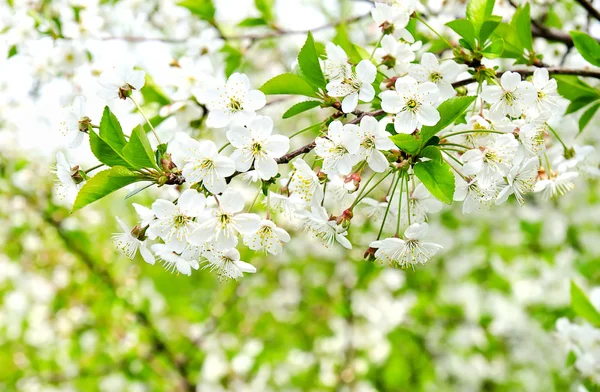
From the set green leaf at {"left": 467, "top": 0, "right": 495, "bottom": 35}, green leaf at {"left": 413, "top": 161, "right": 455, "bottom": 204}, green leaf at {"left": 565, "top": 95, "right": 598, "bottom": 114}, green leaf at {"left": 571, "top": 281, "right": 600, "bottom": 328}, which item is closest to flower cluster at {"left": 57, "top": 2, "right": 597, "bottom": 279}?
green leaf at {"left": 413, "top": 161, "right": 455, "bottom": 204}

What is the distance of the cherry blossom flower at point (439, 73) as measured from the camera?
1.21m

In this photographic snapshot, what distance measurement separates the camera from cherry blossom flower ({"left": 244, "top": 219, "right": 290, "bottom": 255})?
4.00 ft

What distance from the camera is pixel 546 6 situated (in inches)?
105

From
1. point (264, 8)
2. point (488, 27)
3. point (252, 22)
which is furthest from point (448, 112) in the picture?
point (264, 8)

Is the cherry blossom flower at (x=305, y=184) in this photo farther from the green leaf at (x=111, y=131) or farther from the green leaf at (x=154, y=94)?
the green leaf at (x=154, y=94)

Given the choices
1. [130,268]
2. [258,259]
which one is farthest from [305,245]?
[130,268]

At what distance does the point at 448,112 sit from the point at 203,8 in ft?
5.21

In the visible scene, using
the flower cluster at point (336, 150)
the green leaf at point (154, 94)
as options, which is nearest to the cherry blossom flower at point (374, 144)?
the flower cluster at point (336, 150)

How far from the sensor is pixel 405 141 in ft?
3.50

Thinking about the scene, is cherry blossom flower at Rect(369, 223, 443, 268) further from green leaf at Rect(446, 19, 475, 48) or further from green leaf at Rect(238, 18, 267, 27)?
green leaf at Rect(238, 18, 267, 27)

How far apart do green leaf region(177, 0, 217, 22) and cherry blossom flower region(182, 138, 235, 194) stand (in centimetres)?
138

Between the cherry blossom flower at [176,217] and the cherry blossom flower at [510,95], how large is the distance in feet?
2.26

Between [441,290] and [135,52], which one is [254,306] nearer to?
[441,290]

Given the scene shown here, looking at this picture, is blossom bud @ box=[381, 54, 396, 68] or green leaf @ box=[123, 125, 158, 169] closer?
green leaf @ box=[123, 125, 158, 169]
